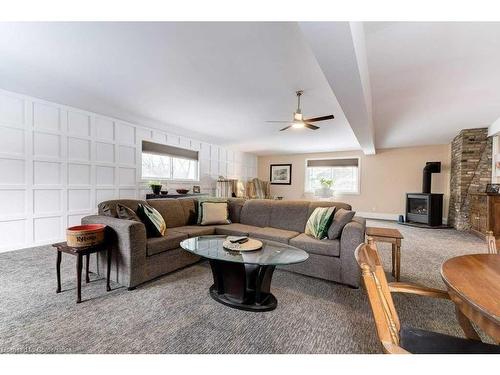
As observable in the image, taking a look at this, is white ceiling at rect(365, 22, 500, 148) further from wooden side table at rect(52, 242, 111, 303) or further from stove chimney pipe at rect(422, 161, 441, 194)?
wooden side table at rect(52, 242, 111, 303)

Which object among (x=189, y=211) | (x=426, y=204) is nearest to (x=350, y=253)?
(x=189, y=211)

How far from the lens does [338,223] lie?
2.58 m

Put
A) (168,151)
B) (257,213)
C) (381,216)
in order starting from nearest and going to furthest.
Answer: (257,213)
(168,151)
(381,216)

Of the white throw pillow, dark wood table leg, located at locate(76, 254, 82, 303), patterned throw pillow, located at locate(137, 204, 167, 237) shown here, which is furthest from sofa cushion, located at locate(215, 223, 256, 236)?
dark wood table leg, located at locate(76, 254, 82, 303)

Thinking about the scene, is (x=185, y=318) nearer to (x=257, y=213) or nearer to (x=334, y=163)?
(x=257, y=213)

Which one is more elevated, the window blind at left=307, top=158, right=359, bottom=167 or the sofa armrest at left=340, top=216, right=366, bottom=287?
the window blind at left=307, top=158, right=359, bottom=167

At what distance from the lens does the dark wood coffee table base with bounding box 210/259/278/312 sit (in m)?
1.94

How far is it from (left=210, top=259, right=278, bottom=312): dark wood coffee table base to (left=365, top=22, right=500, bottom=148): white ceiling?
2245 mm

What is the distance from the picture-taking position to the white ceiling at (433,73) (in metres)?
1.90

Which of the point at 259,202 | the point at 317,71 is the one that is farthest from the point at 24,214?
the point at 317,71

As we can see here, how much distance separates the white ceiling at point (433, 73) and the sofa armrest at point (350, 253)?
1.76 meters

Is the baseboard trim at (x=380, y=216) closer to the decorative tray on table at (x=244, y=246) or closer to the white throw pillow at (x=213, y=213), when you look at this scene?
the white throw pillow at (x=213, y=213)

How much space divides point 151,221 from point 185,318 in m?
1.25
